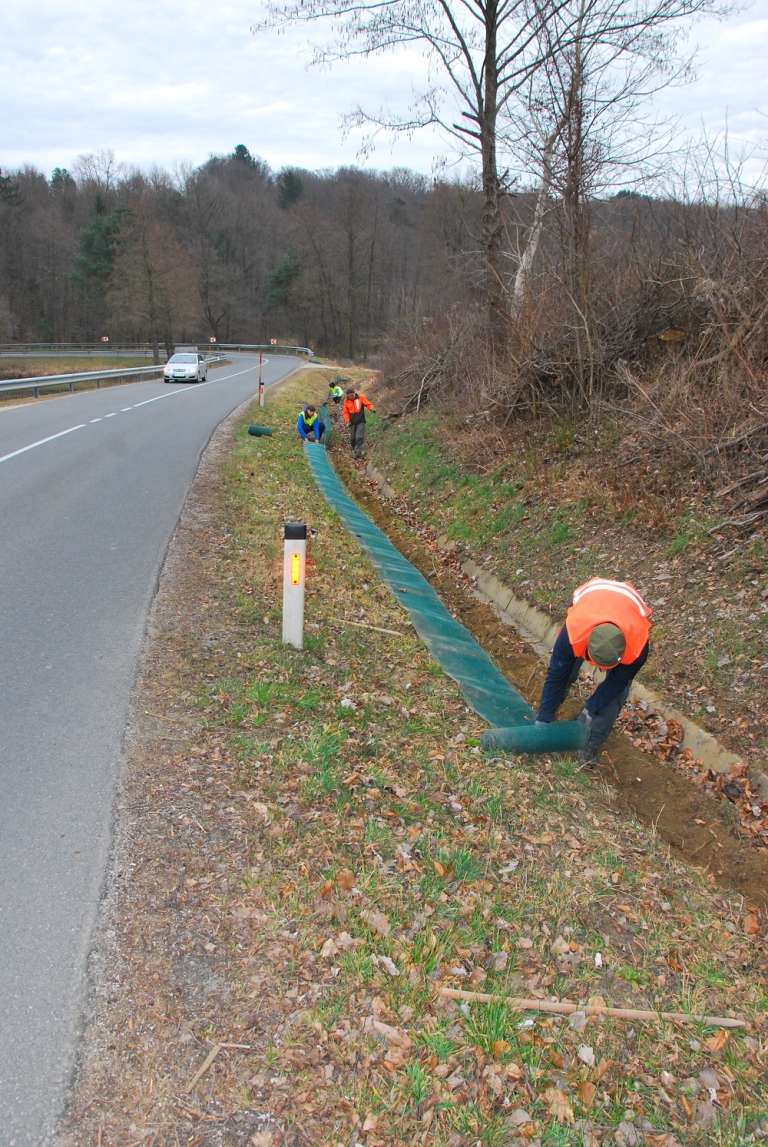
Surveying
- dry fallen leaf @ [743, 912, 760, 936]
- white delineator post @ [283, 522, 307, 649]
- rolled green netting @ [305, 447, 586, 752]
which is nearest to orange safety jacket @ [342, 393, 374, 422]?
rolled green netting @ [305, 447, 586, 752]

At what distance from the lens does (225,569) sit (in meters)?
8.04

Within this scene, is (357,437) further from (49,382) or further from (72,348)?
(72,348)

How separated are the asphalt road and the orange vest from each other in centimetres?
306

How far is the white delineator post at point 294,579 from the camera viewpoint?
588 cm

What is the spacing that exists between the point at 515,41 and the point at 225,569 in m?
13.6

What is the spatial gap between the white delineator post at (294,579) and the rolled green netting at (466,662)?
149 cm

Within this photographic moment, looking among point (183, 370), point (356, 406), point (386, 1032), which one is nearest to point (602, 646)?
point (386, 1032)

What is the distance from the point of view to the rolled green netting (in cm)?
560

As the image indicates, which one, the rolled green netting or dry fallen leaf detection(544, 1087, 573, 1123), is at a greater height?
the rolled green netting

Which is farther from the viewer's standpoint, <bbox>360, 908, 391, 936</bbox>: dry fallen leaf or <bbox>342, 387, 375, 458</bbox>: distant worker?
<bbox>342, 387, 375, 458</bbox>: distant worker

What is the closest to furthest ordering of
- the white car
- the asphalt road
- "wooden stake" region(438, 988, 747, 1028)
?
the asphalt road
"wooden stake" region(438, 988, 747, 1028)
the white car

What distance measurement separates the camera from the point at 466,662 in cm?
719

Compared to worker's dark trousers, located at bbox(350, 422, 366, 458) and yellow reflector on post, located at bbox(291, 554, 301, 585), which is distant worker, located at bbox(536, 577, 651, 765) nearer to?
yellow reflector on post, located at bbox(291, 554, 301, 585)

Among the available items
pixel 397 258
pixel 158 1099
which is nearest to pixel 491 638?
pixel 158 1099
